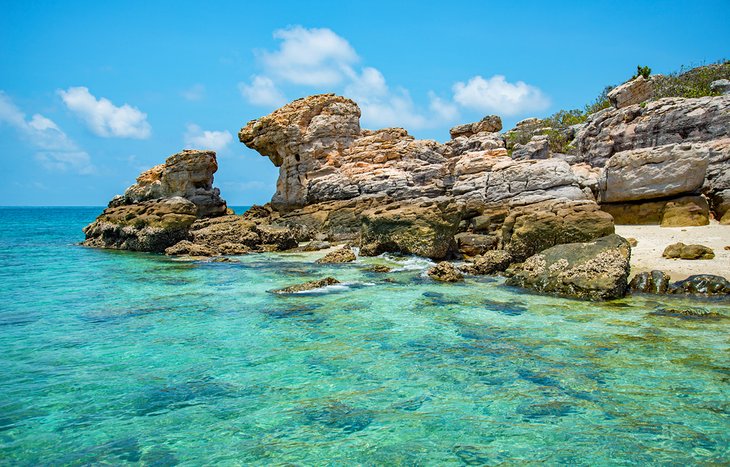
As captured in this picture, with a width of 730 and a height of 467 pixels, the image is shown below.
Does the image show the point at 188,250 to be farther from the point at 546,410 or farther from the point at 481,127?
the point at 481,127

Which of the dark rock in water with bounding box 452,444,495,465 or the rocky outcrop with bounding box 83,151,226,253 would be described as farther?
the rocky outcrop with bounding box 83,151,226,253

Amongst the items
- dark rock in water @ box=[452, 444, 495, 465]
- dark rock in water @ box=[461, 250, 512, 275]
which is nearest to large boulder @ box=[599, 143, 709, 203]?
dark rock in water @ box=[461, 250, 512, 275]

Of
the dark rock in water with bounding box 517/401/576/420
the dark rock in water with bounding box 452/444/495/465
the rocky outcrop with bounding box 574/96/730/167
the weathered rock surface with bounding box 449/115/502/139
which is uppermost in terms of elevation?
the weathered rock surface with bounding box 449/115/502/139

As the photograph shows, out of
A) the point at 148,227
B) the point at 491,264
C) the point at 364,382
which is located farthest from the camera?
the point at 148,227

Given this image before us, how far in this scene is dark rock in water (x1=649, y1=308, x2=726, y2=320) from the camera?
10188 mm

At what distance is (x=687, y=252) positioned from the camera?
14.9 m

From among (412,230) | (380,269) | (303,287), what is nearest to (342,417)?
(303,287)

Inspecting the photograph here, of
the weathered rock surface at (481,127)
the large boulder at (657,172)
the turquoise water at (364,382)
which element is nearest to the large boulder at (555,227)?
the turquoise water at (364,382)

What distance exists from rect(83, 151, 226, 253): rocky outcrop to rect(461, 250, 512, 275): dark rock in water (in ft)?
60.6

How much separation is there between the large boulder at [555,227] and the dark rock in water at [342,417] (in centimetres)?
1211

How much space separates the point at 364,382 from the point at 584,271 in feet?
27.2

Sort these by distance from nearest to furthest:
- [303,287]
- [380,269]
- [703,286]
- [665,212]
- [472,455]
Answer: [472,455]
[703,286]
[303,287]
[380,269]
[665,212]

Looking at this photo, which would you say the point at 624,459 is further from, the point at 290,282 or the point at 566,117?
the point at 566,117

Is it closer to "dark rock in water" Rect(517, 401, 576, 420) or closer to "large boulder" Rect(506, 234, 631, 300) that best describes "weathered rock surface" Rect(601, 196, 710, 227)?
"large boulder" Rect(506, 234, 631, 300)
